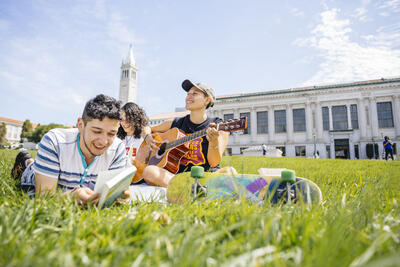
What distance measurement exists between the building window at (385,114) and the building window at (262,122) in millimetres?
17538

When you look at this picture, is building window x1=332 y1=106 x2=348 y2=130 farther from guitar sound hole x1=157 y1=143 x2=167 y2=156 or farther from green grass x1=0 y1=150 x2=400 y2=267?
green grass x1=0 y1=150 x2=400 y2=267

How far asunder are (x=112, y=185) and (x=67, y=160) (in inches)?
32.7

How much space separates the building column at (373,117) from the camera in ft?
113

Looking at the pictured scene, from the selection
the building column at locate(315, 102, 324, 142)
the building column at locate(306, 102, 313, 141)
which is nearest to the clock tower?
the building column at locate(306, 102, 313, 141)

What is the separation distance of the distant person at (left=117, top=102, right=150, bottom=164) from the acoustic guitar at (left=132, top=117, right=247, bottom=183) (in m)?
0.26

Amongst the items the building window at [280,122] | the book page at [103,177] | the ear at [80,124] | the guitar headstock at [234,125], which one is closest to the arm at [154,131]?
the guitar headstock at [234,125]

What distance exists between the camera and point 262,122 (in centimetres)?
4316

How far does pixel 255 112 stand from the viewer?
4384 centimetres

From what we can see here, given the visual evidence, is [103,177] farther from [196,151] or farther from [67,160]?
[196,151]

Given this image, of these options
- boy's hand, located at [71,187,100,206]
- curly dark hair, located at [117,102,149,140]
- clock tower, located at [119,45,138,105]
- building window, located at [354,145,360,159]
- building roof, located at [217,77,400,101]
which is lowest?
boy's hand, located at [71,187,100,206]

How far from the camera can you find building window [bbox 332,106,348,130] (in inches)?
1474

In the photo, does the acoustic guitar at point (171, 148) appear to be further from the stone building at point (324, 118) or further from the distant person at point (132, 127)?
the stone building at point (324, 118)

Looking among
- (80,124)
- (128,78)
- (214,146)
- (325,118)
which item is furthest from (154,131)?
(128,78)

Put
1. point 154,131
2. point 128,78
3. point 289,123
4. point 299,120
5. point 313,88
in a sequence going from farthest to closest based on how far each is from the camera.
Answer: point 128,78, point 289,123, point 299,120, point 313,88, point 154,131
